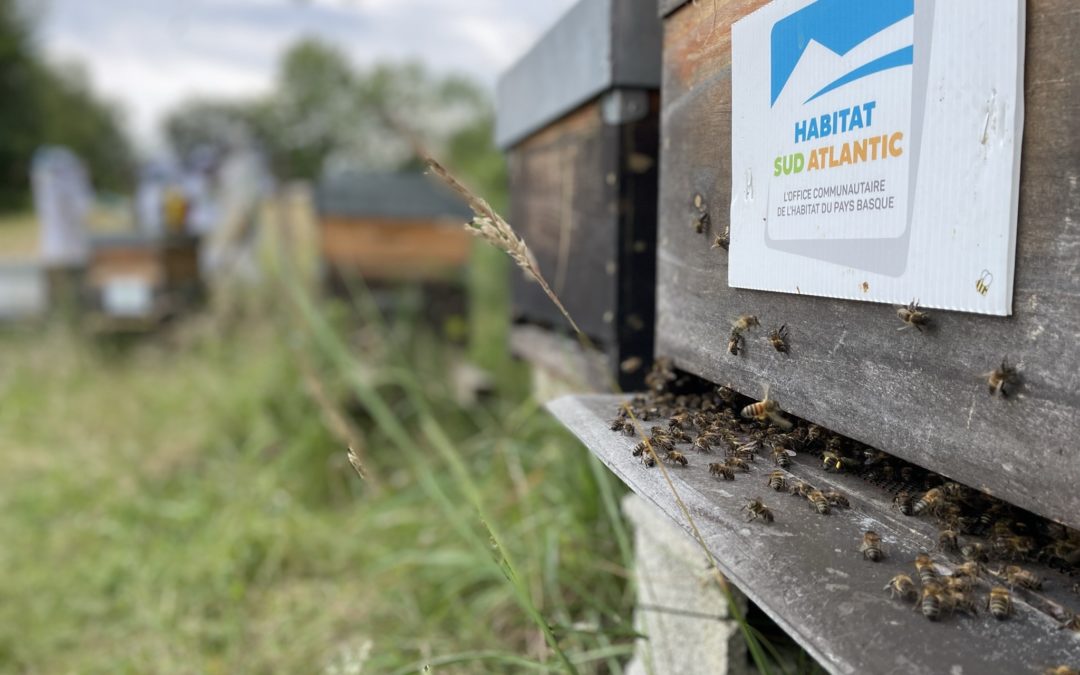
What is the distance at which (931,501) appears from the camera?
41.9 inches

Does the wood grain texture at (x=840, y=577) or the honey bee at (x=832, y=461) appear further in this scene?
the honey bee at (x=832, y=461)

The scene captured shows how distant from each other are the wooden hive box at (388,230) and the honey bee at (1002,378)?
546 centimetres

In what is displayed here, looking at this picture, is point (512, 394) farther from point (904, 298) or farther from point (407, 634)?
point (904, 298)

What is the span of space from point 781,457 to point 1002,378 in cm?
42

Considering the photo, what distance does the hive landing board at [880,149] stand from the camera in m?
0.86

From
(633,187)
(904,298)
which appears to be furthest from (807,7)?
(633,187)

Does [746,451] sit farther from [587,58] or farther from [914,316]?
[587,58]

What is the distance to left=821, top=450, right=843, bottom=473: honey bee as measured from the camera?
1221mm

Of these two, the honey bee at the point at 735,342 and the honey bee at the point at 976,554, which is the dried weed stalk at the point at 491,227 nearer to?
the honey bee at the point at 735,342

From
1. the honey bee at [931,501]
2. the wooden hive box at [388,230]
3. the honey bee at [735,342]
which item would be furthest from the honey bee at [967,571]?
the wooden hive box at [388,230]

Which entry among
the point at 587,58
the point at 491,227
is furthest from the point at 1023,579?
the point at 587,58

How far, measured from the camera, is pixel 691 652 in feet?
5.96

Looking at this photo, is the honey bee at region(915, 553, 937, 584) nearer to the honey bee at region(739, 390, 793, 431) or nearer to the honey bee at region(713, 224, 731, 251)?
the honey bee at region(739, 390, 793, 431)

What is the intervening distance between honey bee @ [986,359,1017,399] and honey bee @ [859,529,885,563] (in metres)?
0.22
